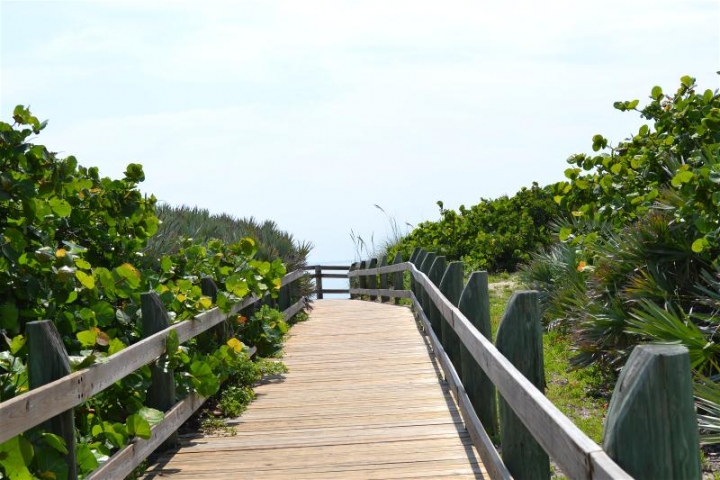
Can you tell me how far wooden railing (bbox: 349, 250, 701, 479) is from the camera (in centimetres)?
211

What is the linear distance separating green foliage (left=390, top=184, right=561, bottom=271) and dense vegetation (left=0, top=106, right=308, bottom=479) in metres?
12.3

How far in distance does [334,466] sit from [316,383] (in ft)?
9.94

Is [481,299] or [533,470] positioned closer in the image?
[533,470]

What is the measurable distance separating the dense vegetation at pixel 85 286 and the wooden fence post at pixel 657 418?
2.76 meters

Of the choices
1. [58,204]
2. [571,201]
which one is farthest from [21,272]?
[571,201]

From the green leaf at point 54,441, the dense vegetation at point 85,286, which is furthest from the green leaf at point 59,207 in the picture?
the green leaf at point 54,441

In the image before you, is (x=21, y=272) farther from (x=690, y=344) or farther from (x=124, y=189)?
(x=690, y=344)

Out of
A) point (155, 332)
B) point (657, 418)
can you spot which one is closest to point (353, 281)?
point (155, 332)

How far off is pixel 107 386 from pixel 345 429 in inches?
94.7

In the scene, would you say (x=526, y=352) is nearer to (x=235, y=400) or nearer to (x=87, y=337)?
(x=87, y=337)

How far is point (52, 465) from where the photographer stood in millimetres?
4008

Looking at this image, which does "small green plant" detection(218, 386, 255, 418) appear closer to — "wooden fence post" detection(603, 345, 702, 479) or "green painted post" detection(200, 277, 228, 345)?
"green painted post" detection(200, 277, 228, 345)

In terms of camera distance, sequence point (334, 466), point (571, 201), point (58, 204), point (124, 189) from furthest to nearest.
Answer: point (571, 201), point (124, 189), point (58, 204), point (334, 466)

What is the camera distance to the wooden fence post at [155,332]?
5.82m
